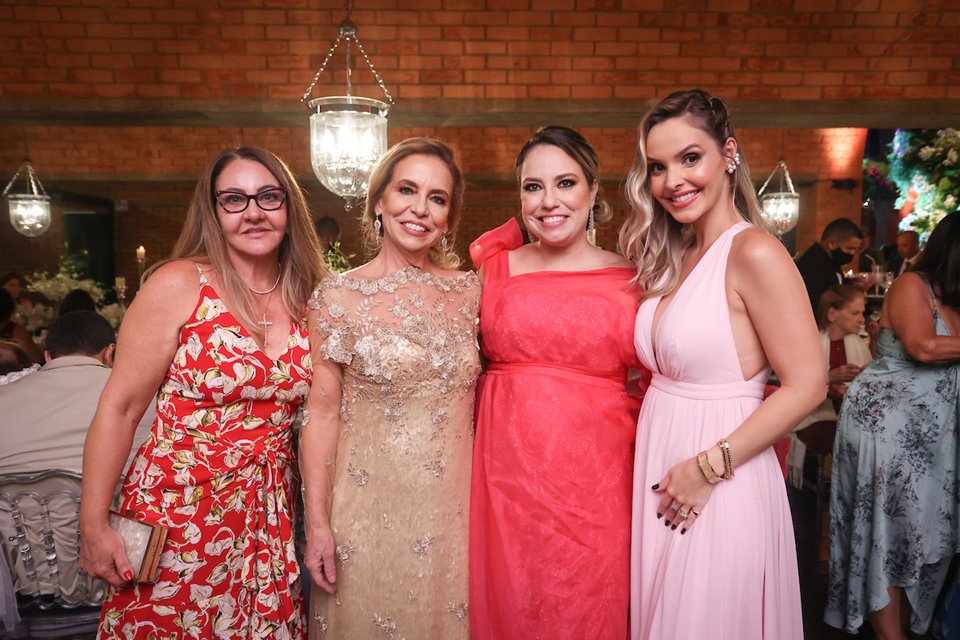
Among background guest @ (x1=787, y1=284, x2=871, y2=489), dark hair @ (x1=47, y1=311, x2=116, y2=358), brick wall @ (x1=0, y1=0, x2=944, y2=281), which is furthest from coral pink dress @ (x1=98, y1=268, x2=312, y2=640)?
background guest @ (x1=787, y1=284, x2=871, y2=489)

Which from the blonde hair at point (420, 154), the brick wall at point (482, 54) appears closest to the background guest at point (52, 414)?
the blonde hair at point (420, 154)

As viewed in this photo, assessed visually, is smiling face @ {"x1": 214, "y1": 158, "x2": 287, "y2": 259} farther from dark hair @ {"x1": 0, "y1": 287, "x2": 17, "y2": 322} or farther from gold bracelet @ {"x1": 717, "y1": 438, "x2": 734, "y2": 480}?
dark hair @ {"x1": 0, "y1": 287, "x2": 17, "y2": 322}

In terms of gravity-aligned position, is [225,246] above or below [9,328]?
above

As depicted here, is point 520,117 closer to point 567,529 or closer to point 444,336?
point 444,336

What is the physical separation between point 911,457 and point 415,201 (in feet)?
8.56

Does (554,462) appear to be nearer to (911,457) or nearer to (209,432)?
(209,432)

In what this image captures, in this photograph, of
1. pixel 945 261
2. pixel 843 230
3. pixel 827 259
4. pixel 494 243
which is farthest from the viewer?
pixel 843 230

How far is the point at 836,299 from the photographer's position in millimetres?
4633

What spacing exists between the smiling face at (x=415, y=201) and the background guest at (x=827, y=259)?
16.4 feet

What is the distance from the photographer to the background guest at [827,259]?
247 inches

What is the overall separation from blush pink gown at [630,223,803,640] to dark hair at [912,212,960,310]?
5.56ft

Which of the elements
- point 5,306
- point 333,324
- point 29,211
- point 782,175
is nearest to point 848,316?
point 333,324

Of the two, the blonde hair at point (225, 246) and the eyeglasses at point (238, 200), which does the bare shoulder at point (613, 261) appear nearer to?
the blonde hair at point (225, 246)

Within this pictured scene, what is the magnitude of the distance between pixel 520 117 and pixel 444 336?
3.89m
